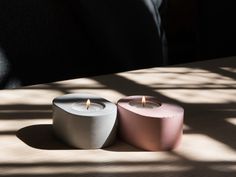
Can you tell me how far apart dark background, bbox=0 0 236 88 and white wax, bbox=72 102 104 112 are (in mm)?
779

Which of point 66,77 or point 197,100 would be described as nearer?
point 197,100

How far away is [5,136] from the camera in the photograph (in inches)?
26.0

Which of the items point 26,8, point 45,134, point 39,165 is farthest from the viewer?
point 26,8

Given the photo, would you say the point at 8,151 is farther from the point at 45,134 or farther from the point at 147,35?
the point at 147,35

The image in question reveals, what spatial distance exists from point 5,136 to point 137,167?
0.62ft

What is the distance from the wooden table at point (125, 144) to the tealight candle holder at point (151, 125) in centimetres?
1

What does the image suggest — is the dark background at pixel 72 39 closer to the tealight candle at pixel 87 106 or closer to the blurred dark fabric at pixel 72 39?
the blurred dark fabric at pixel 72 39

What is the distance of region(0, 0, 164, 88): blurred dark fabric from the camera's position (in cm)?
141

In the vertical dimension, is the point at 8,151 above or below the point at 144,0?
below

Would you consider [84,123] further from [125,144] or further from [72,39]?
[72,39]

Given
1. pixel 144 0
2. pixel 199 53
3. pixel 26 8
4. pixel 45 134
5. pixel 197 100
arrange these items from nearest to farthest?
pixel 45 134, pixel 197 100, pixel 26 8, pixel 144 0, pixel 199 53

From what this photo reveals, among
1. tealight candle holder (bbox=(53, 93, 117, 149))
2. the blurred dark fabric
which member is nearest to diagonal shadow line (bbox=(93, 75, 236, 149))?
tealight candle holder (bbox=(53, 93, 117, 149))

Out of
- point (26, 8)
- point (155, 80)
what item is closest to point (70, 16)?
point (26, 8)

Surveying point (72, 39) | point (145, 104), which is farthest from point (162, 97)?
point (72, 39)
